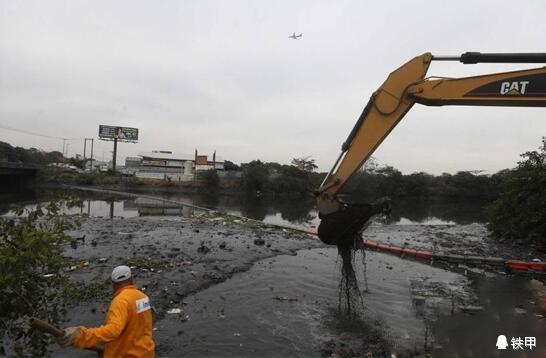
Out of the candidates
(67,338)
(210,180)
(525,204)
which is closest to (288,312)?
(67,338)

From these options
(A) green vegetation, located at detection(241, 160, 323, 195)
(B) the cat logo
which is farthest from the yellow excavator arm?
(A) green vegetation, located at detection(241, 160, 323, 195)

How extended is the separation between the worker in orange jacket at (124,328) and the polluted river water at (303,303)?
2781 millimetres

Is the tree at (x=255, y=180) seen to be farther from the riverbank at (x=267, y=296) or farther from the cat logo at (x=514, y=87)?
the cat logo at (x=514, y=87)

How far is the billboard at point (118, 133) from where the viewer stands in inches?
3337

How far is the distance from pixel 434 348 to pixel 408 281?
15.0 ft

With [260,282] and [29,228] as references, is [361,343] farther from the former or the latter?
[29,228]

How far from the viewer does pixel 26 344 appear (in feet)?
13.5

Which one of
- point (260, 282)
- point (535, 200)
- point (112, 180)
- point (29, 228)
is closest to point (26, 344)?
point (29, 228)

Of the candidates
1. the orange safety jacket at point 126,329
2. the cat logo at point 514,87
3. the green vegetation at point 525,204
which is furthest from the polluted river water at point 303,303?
the green vegetation at point 525,204

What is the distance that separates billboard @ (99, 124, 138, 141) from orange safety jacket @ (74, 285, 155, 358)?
87906 mm

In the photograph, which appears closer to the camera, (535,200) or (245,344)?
(245,344)

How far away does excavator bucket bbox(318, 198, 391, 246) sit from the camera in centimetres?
731

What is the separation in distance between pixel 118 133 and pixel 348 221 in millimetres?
85707

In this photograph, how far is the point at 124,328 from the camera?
11.9 feet
